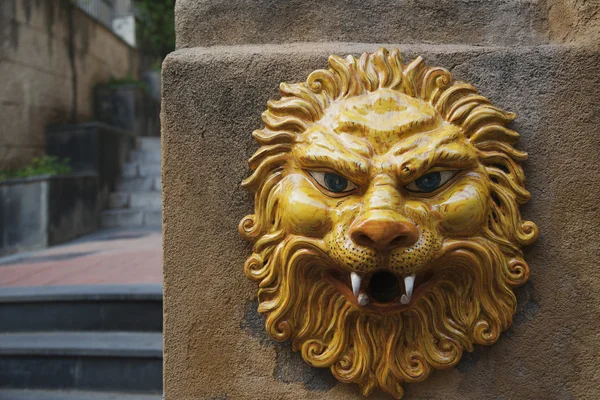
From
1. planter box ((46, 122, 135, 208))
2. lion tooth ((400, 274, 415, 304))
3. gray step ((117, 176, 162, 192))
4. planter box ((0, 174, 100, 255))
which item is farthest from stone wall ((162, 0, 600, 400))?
gray step ((117, 176, 162, 192))

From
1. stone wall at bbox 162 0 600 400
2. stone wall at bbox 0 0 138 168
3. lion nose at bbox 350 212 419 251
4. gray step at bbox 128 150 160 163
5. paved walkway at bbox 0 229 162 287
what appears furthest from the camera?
gray step at bbox 128 150 160 163

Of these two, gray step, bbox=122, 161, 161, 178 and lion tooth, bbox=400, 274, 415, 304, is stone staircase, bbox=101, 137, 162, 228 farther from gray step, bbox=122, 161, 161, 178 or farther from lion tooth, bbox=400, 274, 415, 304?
lion tooth, bbox=400, 274, 415, 304

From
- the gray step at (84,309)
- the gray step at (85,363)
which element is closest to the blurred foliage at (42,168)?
the gray step at (84,309)

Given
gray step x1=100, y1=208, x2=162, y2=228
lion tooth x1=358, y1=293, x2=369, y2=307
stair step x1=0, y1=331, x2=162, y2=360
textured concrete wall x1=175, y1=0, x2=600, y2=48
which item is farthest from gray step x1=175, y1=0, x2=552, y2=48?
gray step x1=100, y1=208, x2=162, y2=228

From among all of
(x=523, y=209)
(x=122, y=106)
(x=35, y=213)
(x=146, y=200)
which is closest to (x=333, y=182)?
(x=523, y=209)

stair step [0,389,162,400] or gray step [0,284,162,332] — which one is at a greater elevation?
gray step [0,284,162,332]

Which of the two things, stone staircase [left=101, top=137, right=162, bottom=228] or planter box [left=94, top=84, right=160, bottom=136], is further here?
planter box [left=94, top=84, right=160, bottom=136]

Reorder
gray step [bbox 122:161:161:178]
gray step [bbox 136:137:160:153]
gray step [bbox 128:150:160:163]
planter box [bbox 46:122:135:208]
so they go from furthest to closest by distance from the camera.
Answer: gray step [bbox 136:137:160:153] → gray step [bbox 128:150:160:163] → gray step [bbox 122:161:161:178] → planter box [bbox 46:122:135:208]

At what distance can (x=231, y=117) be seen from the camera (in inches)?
53.1

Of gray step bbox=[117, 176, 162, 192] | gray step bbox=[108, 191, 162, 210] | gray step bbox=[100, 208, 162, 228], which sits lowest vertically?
gray step bbox=[100, 208, 162, 228]

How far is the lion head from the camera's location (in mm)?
Result: 1172

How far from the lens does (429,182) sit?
119cm

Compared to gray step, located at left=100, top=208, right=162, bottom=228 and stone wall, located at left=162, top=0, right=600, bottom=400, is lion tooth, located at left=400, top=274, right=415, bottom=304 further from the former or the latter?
gray step, located at left=100, top=208, right=162, bottom=228

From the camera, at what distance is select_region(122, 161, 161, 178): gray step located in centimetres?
789
